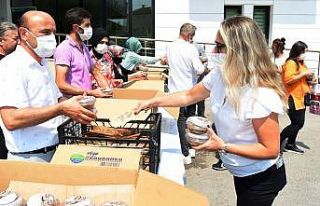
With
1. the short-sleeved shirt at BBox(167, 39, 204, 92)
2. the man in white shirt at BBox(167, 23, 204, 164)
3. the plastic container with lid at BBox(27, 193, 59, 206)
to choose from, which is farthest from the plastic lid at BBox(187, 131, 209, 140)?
the short-sleeved shirt at BBox(167, 39, 204, 92)

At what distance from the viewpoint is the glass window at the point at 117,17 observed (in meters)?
11.4

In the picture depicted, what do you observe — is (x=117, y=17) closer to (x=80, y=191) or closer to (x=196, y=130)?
(x=196, y=130)

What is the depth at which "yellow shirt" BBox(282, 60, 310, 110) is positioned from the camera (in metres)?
5.33

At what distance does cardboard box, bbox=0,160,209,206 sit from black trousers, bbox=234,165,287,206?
0.74m

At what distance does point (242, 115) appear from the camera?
6.56 ft

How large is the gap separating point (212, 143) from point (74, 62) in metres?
1.52

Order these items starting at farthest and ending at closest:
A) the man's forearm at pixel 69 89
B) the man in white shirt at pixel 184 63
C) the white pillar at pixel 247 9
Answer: the white pillar at pixel 247 9, the man in white shirt at pixel 184 63, the man's forearm at pixel 69 89

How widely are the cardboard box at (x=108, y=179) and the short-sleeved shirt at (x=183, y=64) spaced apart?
11.7 feet

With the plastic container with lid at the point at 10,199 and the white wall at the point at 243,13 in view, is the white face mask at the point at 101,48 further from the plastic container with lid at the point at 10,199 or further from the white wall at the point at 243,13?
the white wall at the point at 243,13

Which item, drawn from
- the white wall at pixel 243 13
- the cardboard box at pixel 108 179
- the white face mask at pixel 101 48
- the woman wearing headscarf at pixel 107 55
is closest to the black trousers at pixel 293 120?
the woman wearing headscarf at pixel 107 55

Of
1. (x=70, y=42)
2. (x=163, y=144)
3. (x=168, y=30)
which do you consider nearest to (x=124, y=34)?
(x=168, y=30)

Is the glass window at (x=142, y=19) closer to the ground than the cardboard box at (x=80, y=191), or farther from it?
farther from it

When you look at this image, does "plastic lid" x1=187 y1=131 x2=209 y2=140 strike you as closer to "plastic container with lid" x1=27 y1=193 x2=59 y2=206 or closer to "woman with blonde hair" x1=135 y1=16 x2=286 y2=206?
"woman with blonde hair" x1=135 y1=16 x2=286 y2=206

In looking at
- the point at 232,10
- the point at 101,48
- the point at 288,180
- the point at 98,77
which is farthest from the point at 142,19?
the point at 98,77
